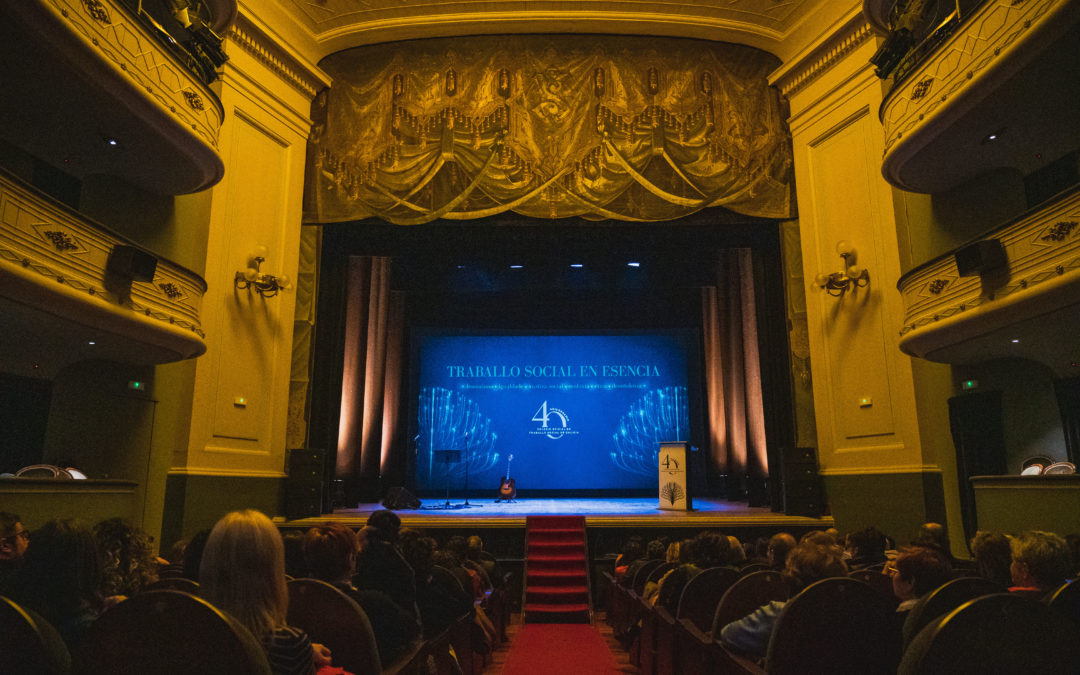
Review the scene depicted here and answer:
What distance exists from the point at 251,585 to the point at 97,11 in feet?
19.7

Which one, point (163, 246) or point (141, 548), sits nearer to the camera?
point (141, 548)

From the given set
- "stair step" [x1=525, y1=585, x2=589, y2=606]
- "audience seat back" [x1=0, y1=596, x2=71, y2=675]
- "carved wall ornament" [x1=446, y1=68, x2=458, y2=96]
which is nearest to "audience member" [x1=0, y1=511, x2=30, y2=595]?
"audience seat back" [x1=0, y1=596, x2=71, y2=675]

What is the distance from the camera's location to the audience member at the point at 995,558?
9.96ft

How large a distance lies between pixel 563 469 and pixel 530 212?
6889 millimetres

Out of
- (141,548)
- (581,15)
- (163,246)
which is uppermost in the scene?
(581,15)

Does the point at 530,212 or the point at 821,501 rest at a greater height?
the point at 530,212

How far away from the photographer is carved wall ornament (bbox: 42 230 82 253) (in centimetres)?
552

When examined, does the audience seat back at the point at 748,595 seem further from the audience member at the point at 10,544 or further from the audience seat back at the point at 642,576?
the audience member at the point at 10,544

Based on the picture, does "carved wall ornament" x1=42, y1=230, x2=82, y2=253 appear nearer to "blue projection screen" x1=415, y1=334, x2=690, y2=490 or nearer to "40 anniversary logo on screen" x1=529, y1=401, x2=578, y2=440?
"blue projection screen" x1=415, y1=334, x2=690, y2=490

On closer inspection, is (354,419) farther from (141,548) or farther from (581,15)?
(141,548)

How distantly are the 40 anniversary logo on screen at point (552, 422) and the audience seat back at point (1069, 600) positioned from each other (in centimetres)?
1264

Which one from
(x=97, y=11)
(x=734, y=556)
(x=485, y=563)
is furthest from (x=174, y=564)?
(x=97, y=11)

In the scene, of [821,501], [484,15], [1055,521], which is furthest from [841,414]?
[484,15]

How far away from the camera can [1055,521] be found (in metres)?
5.25
